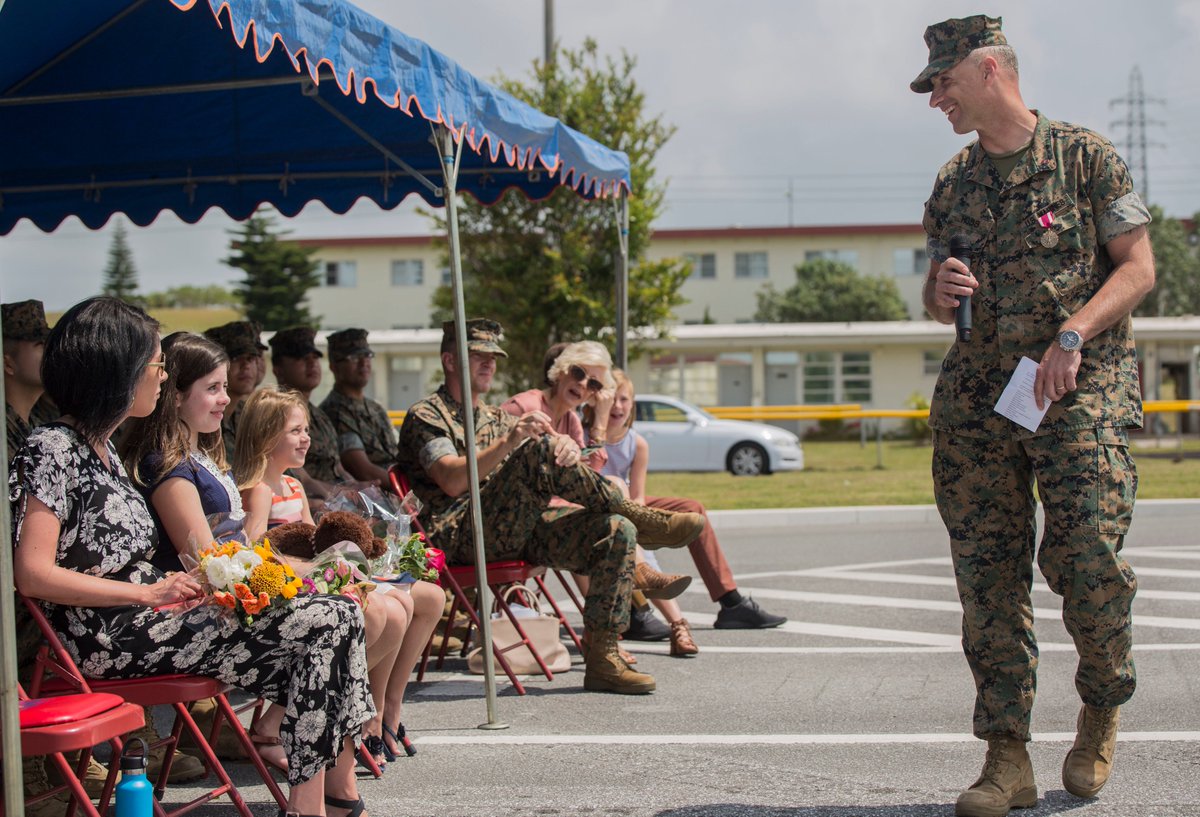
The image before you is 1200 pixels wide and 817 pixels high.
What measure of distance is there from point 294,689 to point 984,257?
243 centimetres

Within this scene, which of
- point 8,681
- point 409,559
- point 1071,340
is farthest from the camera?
point 409,559

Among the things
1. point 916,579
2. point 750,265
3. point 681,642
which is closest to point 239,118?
point 681,642

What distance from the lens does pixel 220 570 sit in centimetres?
374

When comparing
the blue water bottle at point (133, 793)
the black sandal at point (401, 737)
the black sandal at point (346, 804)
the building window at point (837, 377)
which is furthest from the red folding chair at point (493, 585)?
the building window at point (837, 377)

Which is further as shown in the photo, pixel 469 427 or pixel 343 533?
pixel 469 427

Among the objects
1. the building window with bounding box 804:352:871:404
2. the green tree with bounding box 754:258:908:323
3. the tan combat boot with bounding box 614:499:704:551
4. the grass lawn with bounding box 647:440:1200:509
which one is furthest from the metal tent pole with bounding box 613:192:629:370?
the green tree with bounding box 754:258:908:323

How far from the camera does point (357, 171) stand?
342 inches

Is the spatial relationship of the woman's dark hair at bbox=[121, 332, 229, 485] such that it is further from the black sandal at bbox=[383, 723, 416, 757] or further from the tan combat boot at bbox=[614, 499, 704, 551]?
the tan combat boot at bbox=[614, 499, 704, 551]

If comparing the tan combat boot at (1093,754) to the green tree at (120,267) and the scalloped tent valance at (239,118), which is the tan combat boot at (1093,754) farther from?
the green tree at (120,267)

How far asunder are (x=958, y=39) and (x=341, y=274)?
182 ft

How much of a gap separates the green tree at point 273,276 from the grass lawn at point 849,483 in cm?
3561

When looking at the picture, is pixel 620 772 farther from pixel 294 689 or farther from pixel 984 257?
pixel 984 257

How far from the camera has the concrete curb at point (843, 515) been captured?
14828 mm

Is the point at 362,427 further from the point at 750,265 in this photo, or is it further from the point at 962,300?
the point at 750,265
